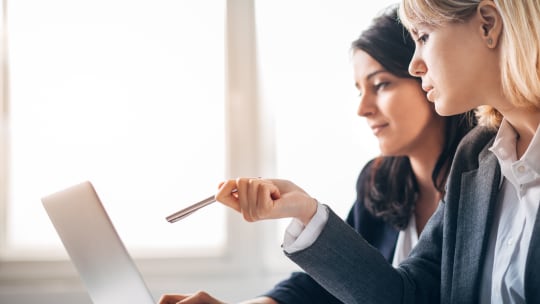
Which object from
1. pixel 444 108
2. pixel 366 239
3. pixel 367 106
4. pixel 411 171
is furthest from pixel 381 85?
pixel 444 108

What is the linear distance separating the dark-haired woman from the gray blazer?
36cm

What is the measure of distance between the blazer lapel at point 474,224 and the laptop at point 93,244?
506 mm

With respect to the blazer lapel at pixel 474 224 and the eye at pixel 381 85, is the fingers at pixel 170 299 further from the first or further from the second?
the eye at pixel 381 85

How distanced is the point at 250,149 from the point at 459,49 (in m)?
1.05

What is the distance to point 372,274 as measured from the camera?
993 mm

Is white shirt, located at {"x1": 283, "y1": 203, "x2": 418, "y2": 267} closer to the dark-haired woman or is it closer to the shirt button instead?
the shirt button

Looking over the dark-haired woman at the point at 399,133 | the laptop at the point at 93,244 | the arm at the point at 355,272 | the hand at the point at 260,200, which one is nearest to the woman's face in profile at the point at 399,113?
the dark-haired woman at the point at 399,133

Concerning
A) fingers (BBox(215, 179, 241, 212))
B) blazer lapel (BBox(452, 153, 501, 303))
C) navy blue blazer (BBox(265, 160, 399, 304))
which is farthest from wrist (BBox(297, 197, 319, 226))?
navy blue blazer (BBox(265, 160, 399, 304))

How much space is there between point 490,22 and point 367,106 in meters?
0.57

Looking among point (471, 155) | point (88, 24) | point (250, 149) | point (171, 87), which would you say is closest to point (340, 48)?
point (250, 149)

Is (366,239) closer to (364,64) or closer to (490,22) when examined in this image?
(364,64)

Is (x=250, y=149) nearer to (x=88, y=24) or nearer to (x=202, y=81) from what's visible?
(x=202, y=81)

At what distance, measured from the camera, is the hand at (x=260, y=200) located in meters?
0.86

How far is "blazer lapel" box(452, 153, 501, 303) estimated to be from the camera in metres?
0.95
